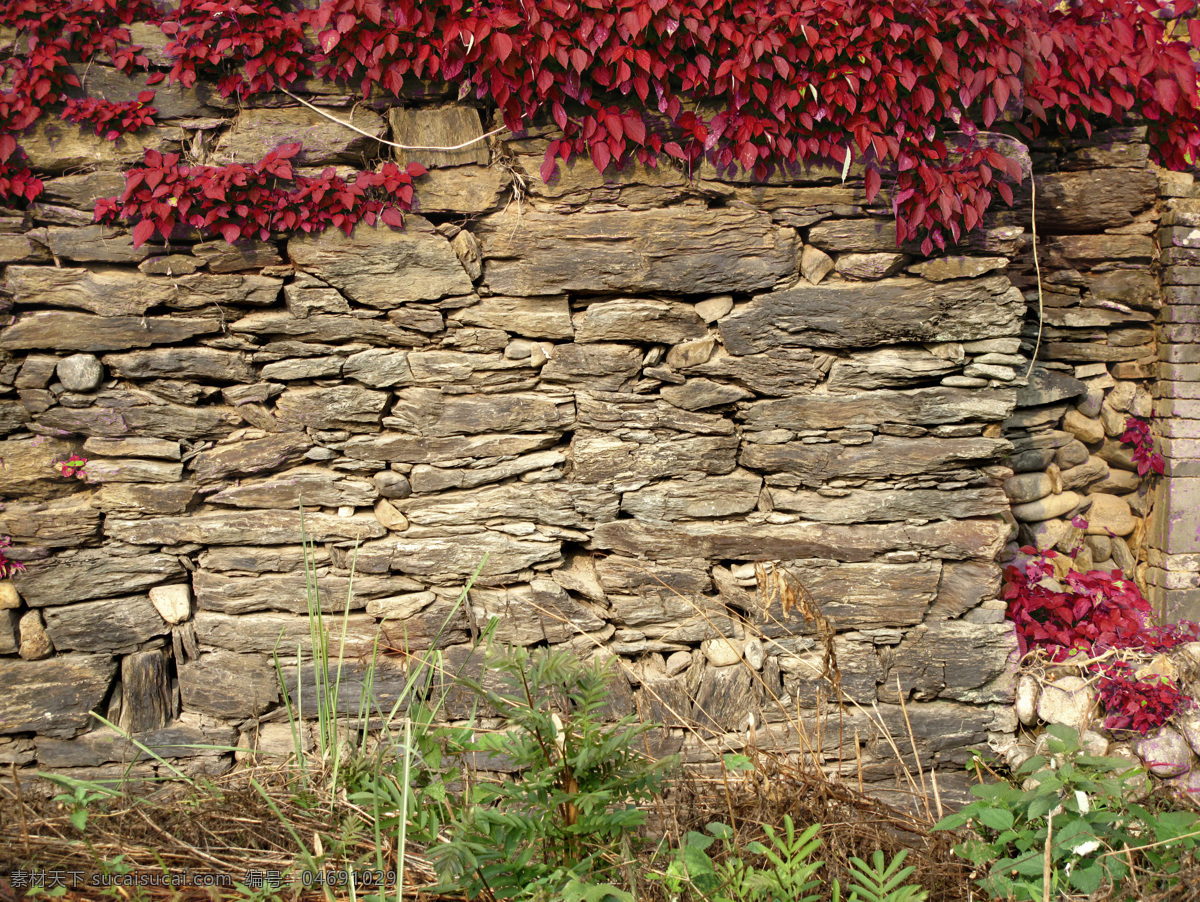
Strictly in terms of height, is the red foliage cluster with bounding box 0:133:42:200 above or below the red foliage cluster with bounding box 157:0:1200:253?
below

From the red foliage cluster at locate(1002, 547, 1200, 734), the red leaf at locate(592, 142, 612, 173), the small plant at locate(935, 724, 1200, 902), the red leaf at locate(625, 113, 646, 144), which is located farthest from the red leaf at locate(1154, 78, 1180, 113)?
the small plant at locate(935, 724, 1200, 902)

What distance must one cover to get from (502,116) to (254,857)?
257 cm

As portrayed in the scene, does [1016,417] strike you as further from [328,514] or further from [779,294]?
[328,514]

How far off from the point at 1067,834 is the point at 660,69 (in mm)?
2589

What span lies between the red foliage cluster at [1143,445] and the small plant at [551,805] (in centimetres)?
334

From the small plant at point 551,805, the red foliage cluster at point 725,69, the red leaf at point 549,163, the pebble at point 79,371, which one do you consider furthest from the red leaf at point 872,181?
the pebble at point 79,371

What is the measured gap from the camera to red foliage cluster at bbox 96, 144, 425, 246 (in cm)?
286

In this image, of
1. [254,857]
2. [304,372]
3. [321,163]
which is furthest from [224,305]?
[254,857]

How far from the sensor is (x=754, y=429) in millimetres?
3098

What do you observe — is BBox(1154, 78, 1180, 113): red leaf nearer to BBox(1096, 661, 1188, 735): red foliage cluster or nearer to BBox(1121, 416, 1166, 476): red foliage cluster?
BBox(1121, 416, 1166, 476): red foliage cluster

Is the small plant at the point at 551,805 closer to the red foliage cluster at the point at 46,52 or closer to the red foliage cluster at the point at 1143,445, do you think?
the red foliage cluster at the point at 46,52

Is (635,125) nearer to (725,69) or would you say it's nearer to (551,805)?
(725,69)

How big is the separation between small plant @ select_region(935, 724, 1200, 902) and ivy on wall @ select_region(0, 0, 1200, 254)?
75.1 inches

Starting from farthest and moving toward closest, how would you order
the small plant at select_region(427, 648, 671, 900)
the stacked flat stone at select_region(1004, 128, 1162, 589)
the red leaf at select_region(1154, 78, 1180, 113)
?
the stacked flat stone at select_region(1004, 128, 1162, 589) < the red leaf at select_region(1154, 78, 1180, 113) < the small plant at select_region(427, 648, 671, 900)
